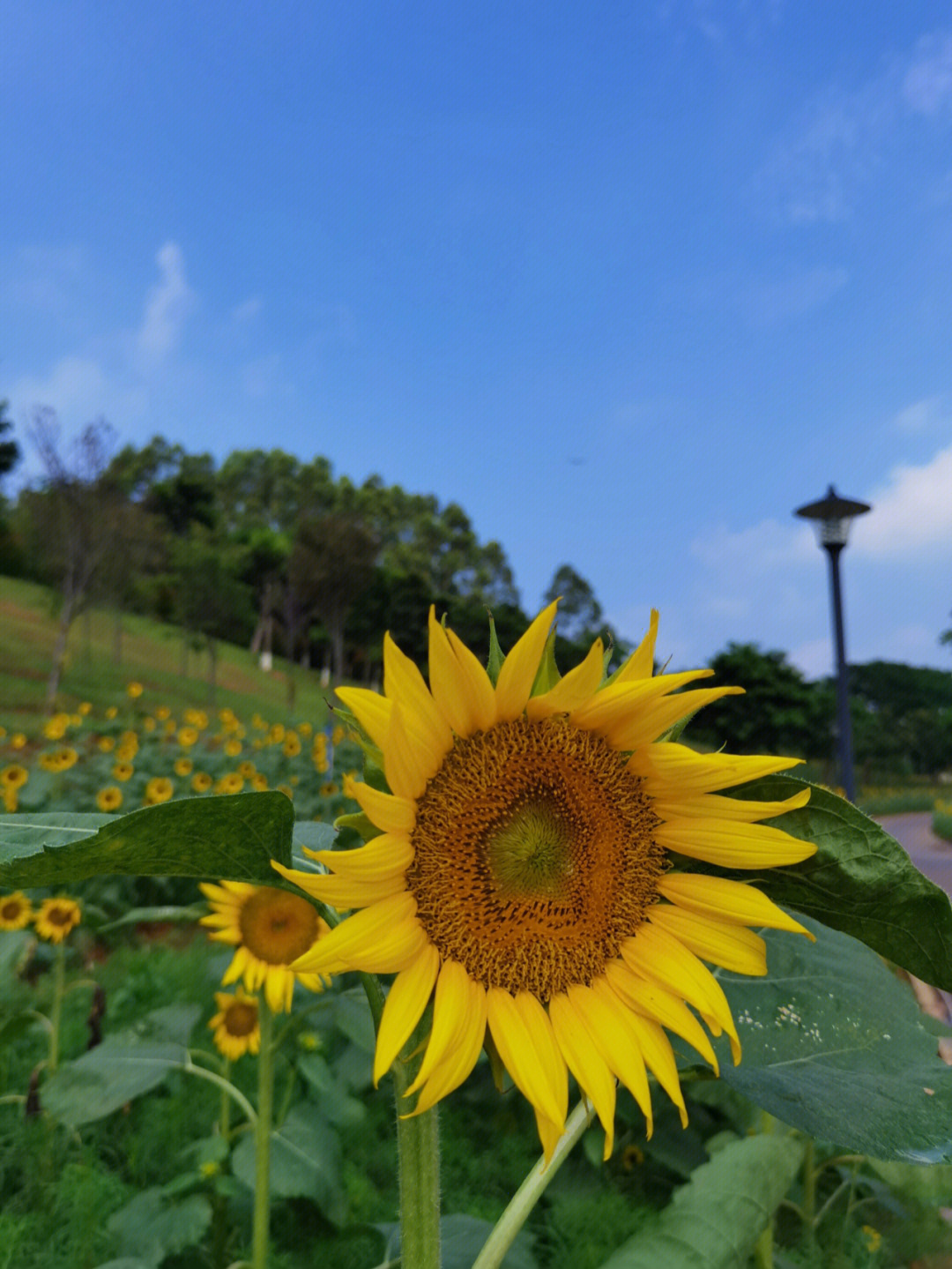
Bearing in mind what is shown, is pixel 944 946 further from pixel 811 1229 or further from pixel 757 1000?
pixel 811 1229

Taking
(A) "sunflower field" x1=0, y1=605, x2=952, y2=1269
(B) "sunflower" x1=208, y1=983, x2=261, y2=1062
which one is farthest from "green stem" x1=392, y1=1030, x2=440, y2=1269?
(B) "sunflower" x1=208, y1=983, x2=261, y2=1062

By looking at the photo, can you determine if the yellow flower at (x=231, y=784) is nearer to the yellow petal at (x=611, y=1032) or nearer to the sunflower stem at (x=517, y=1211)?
the sunflower stem at (x=517, y=1211)

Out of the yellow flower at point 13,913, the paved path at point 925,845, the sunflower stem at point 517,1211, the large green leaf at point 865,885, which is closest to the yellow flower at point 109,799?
the yellow flower at point 13,913

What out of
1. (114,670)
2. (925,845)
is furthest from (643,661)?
(114,670)

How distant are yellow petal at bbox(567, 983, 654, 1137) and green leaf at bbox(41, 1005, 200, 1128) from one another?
4.28ft

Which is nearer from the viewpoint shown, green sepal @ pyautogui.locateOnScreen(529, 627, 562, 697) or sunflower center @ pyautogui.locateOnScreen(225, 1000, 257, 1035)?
green sepal @ pyautogui.locateOnScreen(529, 627, 562, 697)

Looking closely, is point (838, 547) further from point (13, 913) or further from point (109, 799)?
point (13, 913)

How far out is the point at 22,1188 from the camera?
2430mm

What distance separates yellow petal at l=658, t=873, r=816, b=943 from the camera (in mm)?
747

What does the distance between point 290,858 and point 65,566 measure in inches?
880

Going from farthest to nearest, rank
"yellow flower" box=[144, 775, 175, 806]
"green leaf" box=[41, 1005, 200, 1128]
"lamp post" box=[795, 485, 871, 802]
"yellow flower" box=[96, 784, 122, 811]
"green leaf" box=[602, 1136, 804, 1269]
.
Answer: "lamp post" box=[795, 485, 871, 802], "yellow flower" box=[96, 784, 122, 811], "yellow flower" box=[144, 775, 175, 806], "green leaf" box=[41, 1005, 200, 1128], "green leaf" box=[602, 1136, 804, 1269]

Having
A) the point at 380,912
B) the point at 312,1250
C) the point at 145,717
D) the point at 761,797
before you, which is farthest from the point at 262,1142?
the point at 145,717

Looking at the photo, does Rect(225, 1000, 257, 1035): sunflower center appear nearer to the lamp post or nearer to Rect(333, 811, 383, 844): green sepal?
Rect(333, 811, 383, 844): green sepal

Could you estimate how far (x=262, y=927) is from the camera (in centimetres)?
195
